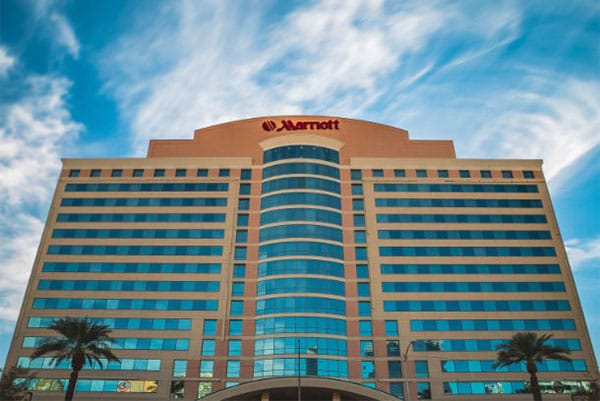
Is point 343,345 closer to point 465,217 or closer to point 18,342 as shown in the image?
point 465,217

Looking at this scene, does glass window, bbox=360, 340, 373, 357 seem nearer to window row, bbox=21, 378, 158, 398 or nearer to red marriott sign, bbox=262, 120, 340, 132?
window row, bbox=21, 378, 158, 398

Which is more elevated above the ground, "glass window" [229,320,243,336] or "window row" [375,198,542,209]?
"window row" [375,198,542,209]

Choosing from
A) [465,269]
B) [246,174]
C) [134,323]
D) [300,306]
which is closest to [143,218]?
[134,323]

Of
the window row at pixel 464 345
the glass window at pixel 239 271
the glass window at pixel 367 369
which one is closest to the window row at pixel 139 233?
the glass window at pixel 239 271

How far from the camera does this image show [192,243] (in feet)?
225

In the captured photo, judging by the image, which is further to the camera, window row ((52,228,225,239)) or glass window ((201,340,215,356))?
window row ((52,228,225,239))

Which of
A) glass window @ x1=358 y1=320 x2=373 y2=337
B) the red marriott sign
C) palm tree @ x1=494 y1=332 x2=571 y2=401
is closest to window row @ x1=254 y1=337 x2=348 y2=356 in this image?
glass window @ x1=358 y1=320 x2=373 y2=337

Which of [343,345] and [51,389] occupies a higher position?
[343,345]

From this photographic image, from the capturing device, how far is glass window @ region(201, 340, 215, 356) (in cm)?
6092

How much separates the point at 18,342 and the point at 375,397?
155ft

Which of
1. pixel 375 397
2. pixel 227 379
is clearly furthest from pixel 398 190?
pixel 227 379

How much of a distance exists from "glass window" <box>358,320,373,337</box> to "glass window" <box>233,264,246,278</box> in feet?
58.4

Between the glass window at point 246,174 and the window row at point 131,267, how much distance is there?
1508 centimetres

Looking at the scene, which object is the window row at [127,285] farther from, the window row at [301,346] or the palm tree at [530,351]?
the palm tree at [530,351]
